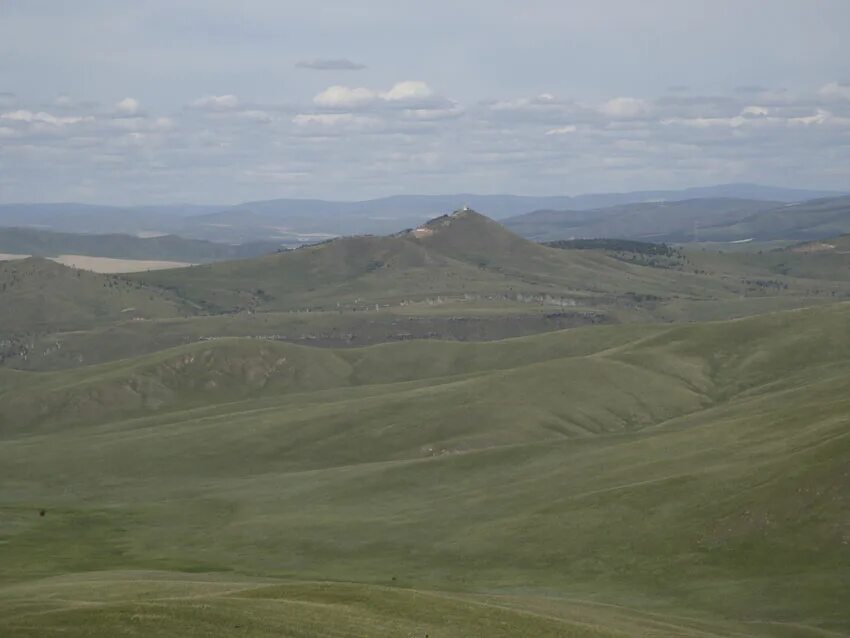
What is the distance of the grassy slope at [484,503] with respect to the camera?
211ft

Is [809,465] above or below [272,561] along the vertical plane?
above

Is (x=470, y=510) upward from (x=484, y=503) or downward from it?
downward

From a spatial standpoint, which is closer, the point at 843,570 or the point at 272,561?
the point at 843,570

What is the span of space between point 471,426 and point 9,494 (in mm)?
53812

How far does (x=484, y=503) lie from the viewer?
110625mm

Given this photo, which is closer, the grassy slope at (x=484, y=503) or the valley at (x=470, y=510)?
the valley at (x=470, y=510)

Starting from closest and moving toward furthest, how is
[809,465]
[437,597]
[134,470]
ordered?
[437,597] < [809,465] < [134,470]

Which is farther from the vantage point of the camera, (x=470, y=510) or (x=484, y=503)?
(x=484, y=503)

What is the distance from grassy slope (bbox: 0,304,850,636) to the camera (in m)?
64.3

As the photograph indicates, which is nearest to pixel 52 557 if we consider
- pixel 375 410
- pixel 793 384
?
pixel 375 410

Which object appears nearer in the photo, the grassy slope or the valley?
the valley

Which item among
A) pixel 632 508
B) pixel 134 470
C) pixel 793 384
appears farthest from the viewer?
pixel 793 384

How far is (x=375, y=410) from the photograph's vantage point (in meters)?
165

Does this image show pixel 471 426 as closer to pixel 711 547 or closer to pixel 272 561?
pixel 272 561
